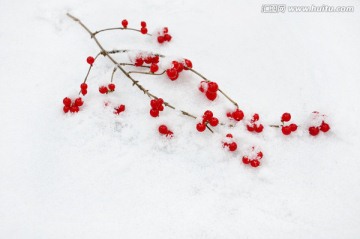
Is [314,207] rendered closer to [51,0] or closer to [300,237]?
[300,237]

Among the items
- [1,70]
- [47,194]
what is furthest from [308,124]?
[1,70]

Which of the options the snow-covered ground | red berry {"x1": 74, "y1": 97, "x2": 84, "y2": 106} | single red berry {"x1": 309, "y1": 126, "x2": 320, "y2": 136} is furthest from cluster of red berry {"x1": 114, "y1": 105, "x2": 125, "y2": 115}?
single red berry {"x1": 309, "y1": 126, "x2": 320, "y2": 136}

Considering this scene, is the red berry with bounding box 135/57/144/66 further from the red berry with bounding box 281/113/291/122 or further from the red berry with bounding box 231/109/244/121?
the red berry with bounding box 281/113/291/122

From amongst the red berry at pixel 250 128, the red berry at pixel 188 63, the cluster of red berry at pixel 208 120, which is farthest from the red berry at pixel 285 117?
the red berry at pixel 188 63

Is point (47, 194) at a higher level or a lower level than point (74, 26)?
lower

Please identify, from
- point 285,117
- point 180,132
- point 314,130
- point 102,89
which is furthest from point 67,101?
point 314,130

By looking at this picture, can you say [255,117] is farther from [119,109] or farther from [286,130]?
[119,109]
